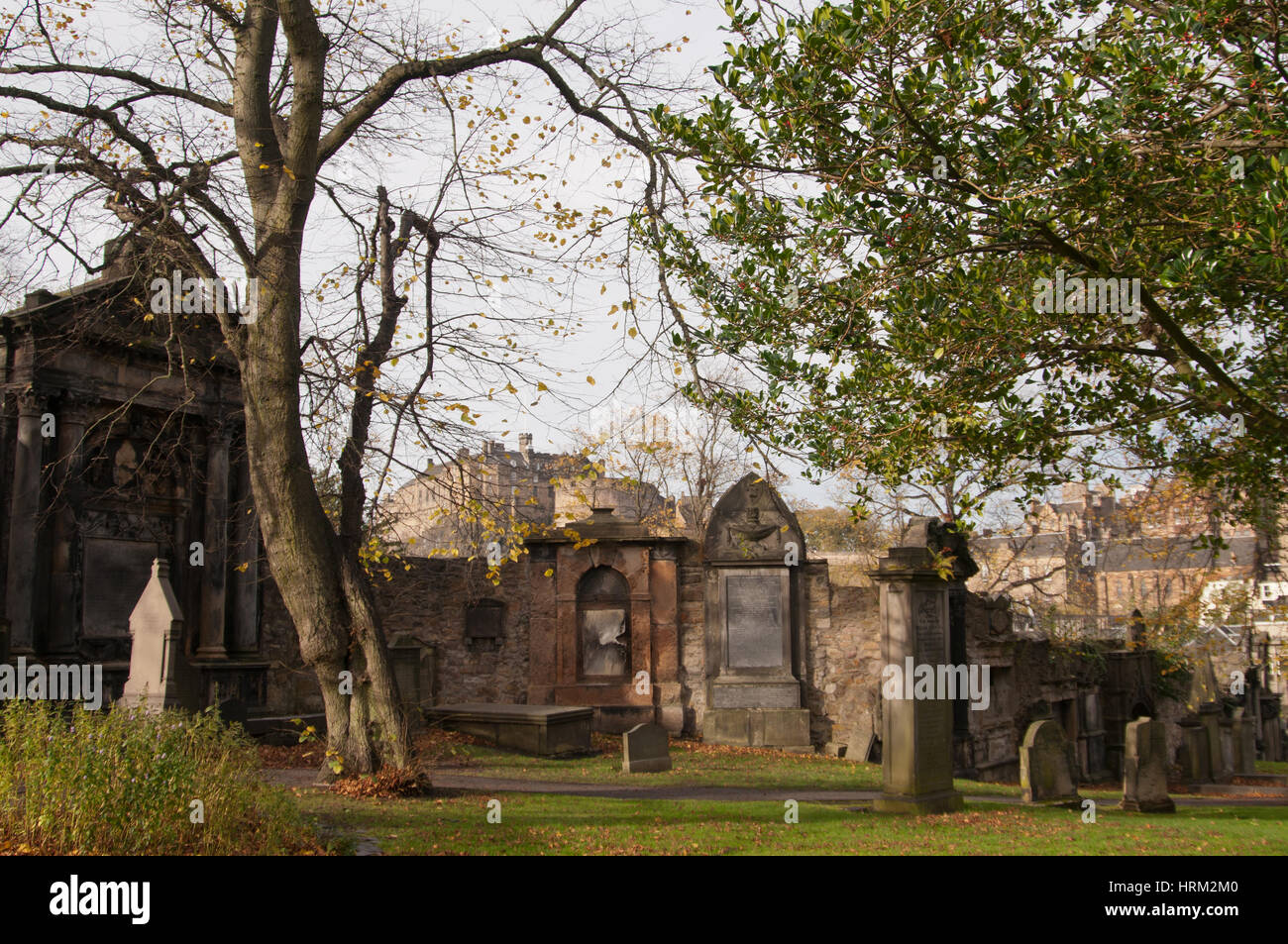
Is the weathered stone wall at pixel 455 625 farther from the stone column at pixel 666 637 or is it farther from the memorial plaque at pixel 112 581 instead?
the memorial plaque at pixel 112 581

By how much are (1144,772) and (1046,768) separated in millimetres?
1438

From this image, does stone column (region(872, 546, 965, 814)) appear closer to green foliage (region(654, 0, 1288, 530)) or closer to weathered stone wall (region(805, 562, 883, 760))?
green foliage (region(654, 0, 1288, 530))

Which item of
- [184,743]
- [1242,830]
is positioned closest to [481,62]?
[184,743]

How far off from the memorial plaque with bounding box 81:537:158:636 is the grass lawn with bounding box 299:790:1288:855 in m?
8.30

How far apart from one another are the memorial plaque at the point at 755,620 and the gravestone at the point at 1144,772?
5.68m

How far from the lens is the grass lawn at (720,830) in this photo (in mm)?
7609

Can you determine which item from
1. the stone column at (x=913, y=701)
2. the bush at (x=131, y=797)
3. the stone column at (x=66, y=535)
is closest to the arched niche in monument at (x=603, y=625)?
the stone column at (x=913, y=701)

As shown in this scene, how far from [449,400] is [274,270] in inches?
81.0

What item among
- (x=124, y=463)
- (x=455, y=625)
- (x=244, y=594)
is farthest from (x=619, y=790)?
(x=124, y=463)

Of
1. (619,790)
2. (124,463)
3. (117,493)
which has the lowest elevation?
(619,790)

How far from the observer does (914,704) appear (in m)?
10.7

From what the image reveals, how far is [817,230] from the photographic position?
8.06 metres

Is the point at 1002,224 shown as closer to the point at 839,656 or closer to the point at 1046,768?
the point at 1046,768
